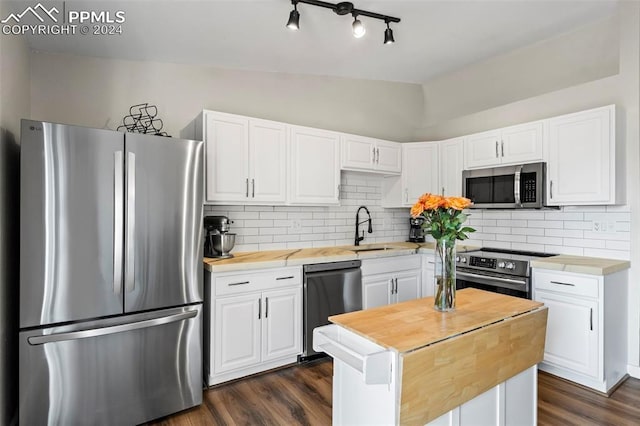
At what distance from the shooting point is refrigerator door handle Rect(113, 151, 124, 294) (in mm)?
2207

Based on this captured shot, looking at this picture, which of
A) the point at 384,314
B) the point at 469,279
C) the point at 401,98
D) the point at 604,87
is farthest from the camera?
the point at 401,98

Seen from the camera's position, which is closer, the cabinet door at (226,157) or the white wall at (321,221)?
the cabinet door at (226,157)

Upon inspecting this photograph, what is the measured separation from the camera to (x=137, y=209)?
7.54 ft

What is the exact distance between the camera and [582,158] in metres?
3.07

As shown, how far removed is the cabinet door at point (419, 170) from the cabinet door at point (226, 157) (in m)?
2.20

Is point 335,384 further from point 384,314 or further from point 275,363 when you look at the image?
point 275,363

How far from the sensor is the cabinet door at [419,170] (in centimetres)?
437

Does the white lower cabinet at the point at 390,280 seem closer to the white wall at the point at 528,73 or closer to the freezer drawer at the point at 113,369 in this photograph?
the freezer drawer at the point at 113,369

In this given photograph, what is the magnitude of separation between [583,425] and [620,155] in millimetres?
2230

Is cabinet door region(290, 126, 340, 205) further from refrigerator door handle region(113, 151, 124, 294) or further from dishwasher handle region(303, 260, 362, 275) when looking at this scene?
refrigerator door handle region(113, 151, 124, 294)

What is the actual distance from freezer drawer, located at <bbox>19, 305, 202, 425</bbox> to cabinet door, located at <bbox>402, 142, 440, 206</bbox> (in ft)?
9.86

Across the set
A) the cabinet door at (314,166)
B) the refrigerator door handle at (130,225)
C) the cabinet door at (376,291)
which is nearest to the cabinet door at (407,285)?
the cabinet door at (376,291)

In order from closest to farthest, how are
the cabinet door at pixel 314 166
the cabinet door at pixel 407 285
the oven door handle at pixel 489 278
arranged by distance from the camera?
the oven door handle at pixel 489 278, the cabinet door at pixel 314 166, the cabinet door at pixel 407 285

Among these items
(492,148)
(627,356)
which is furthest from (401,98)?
(627,356)
